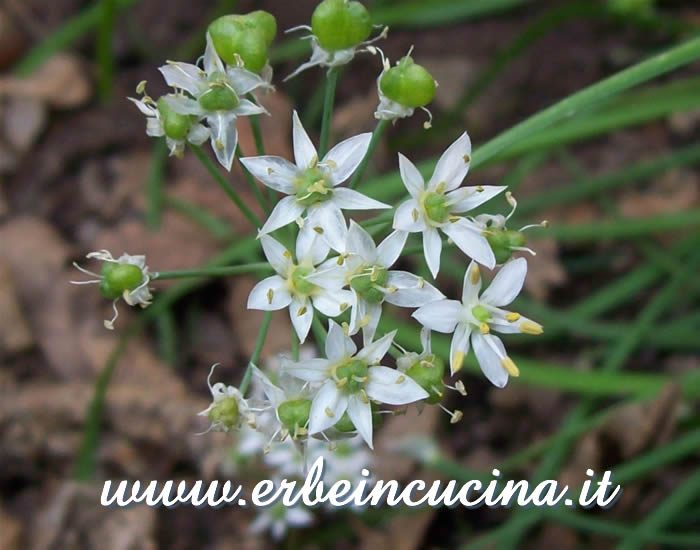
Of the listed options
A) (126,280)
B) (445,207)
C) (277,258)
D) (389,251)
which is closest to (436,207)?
(445,207)

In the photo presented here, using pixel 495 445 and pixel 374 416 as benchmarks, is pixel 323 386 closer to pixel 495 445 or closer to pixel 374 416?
pixel 374 416

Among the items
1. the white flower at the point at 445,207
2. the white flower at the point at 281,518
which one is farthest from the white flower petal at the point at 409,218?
the white flower at the point at 281,518

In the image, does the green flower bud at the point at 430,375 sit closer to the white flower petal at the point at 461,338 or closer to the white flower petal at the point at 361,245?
the white flower petal at the point at 461,338

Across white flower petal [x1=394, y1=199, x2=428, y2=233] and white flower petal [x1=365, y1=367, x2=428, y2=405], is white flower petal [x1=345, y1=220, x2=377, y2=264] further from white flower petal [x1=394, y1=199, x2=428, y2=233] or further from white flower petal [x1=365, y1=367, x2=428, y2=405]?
white flower petal [x1=365, y1=367, x2=428, y2=405]

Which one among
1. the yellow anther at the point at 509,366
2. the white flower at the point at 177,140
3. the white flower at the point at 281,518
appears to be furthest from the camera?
the white flower at the point at 281,518

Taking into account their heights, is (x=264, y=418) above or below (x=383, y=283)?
below

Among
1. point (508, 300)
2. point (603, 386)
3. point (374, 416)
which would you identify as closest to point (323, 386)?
point (374, 416)
